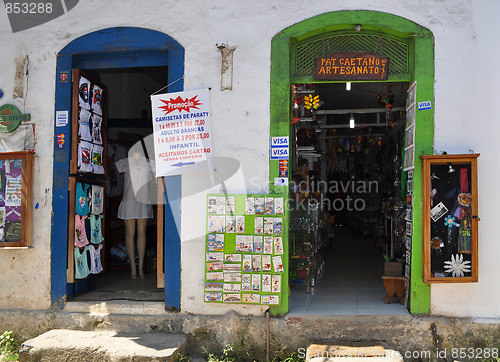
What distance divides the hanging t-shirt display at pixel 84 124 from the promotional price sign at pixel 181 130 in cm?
106

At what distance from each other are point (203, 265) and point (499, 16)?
448cm

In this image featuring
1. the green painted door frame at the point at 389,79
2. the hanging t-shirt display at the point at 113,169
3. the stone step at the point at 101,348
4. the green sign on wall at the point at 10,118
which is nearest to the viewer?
the stone step at the point at 101,348

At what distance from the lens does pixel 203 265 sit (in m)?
5.55

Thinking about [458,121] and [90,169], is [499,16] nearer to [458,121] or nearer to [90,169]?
[458,121]

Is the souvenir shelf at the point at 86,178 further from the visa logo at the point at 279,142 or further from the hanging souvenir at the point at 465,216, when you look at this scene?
the hanging souvenir at the point at 465,216

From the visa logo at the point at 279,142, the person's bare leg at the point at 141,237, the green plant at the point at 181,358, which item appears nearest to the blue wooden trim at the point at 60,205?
the person's bare leg at the point at 141,237

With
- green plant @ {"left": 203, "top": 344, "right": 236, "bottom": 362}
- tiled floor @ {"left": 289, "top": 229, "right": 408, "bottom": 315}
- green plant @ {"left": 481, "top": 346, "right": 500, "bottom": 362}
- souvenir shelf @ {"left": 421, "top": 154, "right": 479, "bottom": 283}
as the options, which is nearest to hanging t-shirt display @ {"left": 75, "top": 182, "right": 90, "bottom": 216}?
green plant @ {"left": 203, "top": 344, "right": 236, "bottom": 362}

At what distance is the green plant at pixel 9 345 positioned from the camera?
5.61 meters

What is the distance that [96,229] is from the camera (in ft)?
21.3

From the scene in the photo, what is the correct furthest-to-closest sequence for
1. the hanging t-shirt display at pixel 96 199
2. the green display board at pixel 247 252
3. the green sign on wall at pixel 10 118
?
the hanging t-shirt display at pixel 96 199 < the green sign on wall at pixel 10 118 < the green display board at pixel 247 252

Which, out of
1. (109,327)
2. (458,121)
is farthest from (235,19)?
(109,327)

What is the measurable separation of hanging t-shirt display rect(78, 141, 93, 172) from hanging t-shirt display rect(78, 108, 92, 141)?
3.3 inches

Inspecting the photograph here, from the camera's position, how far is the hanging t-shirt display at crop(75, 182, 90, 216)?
19.5 feet

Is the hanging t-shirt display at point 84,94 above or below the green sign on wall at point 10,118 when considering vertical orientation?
above
